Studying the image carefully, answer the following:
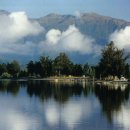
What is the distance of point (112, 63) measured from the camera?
14000 centimetres

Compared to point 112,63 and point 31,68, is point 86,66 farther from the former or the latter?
point 112,63

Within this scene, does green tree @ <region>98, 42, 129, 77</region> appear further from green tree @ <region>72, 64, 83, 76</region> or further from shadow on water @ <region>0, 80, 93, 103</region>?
green tree @ <region>72, 64, 83, 76</region>

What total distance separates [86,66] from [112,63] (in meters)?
42.4

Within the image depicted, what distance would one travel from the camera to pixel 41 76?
19075cm

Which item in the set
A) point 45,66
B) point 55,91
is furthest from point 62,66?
point 55,91

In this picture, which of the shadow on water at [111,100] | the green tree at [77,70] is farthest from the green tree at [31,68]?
the shadow on water at [111,100]

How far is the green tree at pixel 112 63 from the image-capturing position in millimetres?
139000

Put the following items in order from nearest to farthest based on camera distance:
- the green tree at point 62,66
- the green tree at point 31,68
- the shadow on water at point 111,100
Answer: the shadow on water at point 111,100 → the green tree at point 62,66 → the green tree at point 31,68

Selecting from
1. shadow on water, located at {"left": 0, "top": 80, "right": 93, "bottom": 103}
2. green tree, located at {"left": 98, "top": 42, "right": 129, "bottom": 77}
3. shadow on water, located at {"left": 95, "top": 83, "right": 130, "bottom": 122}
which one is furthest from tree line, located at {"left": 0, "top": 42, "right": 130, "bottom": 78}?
shadow on water, located at {"left": 95, "top": 83, "right": 130, "bottom": 122}

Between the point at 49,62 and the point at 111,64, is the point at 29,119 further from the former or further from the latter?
the point at 49,62

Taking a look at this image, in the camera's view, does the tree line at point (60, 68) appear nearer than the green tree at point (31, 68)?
Yes

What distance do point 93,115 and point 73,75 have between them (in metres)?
136

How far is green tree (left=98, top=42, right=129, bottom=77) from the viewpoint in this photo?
139000 mm

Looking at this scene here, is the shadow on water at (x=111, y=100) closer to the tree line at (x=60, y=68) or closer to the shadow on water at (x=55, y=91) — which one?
the shadow on water at (x=55, y=91)
